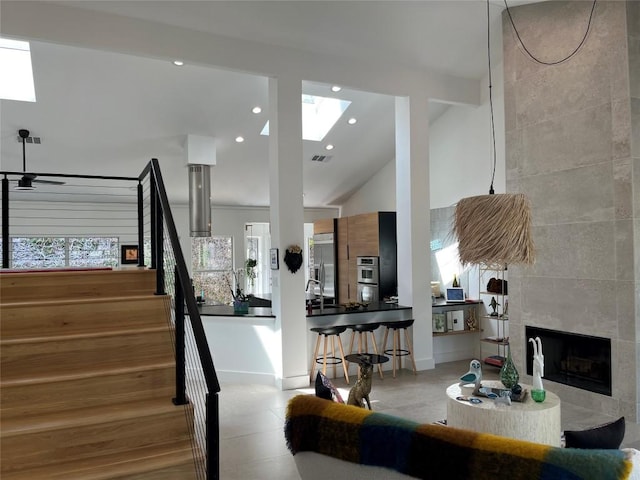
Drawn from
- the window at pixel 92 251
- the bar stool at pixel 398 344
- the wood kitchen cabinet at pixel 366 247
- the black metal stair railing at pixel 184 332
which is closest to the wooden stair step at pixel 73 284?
the black metal stair railing at pixel 184 332

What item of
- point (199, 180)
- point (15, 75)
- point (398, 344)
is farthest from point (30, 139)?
point (398, 344)

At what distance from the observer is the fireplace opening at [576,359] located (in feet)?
14.1

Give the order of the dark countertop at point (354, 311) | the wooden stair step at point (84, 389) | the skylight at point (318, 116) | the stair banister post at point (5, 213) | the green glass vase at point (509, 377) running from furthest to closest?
the skylight at point (318, 116) < the dark countertop at point (354, 311) < the stair banister post at point (5, 213) < the green glass vase at point (509, 377) < the wooden stair step at point (84, 389)

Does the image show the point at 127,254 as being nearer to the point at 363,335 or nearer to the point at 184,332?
the point at 363,335

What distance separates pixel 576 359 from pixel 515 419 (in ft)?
6.94

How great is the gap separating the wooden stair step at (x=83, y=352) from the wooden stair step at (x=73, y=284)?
635 millimetres

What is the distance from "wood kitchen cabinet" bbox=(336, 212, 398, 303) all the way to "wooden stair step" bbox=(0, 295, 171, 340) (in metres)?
5.06

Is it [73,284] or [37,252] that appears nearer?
[73,284]

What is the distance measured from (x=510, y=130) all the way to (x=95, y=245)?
7.47 m

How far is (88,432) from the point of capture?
8.02ft

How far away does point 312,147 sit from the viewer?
8312mm

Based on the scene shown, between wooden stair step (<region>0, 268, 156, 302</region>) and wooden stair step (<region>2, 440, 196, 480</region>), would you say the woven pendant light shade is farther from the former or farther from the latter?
wooden stair step (<region>0, 268, 156, 302</region>)

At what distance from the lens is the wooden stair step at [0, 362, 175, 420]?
8.38 feet

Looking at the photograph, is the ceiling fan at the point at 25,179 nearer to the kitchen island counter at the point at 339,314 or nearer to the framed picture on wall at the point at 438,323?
the kitchen island counter at the point at 339,314
